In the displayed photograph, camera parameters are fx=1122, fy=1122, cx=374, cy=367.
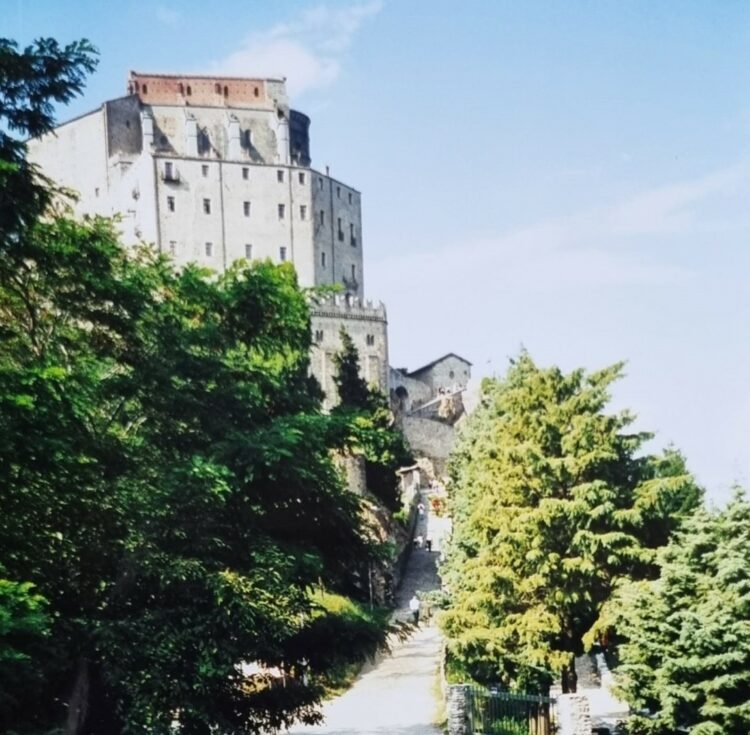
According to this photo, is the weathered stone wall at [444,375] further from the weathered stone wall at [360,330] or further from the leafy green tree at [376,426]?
the leafy green tree at [376,426]

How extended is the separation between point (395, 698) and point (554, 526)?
24.4 ft

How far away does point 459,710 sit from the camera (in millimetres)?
21734

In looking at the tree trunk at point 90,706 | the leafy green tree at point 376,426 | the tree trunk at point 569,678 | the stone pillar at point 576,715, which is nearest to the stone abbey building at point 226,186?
the leafy green tree at point 376,426

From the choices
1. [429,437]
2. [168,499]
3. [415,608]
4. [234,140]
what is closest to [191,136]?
[234,140]

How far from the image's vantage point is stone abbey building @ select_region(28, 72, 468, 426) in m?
91.9

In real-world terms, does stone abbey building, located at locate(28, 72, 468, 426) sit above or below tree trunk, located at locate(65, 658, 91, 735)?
above

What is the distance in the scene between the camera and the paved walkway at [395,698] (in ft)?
79.1

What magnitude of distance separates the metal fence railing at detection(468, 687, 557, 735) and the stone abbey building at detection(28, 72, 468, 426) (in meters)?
63.4

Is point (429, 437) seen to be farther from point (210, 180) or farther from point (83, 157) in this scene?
point (83, 157)

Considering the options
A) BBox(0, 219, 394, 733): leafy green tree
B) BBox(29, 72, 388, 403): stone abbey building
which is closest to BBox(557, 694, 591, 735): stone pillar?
BBox(0, 219, 394, 733): leafy green tree

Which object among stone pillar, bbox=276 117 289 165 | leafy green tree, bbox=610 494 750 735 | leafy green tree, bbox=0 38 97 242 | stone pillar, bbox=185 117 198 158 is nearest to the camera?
leafy green tree, bbox=0 38 97 242

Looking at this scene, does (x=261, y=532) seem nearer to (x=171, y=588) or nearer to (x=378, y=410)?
(x=171, y=588)

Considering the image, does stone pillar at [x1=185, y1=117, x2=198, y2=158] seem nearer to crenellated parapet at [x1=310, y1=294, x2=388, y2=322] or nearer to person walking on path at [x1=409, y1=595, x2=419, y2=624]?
crenellated parapet at [x1=310, y1=294, x2=388, y2=322]

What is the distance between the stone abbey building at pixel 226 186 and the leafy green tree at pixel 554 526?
196ft
